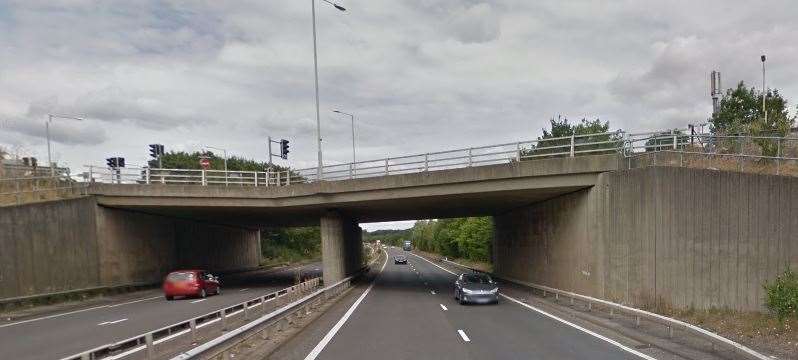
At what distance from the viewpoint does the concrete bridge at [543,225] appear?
19.5 m

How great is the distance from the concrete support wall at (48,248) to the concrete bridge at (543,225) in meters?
0.05

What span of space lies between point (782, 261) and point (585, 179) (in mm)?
6725

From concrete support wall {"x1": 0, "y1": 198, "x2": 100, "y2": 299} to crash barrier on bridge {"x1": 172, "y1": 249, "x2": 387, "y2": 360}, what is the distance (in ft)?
45.6

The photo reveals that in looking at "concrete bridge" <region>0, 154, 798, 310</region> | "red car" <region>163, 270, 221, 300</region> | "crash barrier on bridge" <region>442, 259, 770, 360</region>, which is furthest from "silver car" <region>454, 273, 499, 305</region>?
"red car" <region>163, 270, 221, 300</region>

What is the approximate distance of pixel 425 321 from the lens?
17422mm

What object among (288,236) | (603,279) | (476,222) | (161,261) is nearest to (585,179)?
(603,279)

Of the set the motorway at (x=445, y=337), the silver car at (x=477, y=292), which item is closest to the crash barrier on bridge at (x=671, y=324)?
the motorway at (x=445, y=337)

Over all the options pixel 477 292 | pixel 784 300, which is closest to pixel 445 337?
pixel 784 300

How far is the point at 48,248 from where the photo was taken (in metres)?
27.5

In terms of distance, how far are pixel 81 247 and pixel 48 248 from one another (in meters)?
1.99

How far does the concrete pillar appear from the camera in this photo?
32406 millimetres

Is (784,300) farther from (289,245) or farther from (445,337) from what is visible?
(289,245)

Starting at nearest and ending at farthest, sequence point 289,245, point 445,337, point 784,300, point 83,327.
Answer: point 445,337, point 784,300, point 83,327, point 289,245

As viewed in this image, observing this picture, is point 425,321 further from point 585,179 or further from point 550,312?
point 585,179
